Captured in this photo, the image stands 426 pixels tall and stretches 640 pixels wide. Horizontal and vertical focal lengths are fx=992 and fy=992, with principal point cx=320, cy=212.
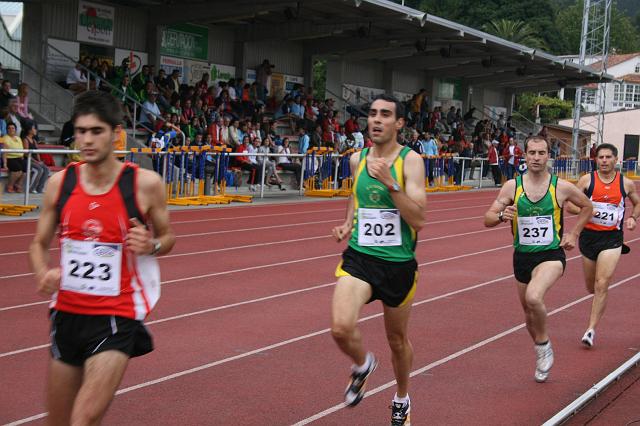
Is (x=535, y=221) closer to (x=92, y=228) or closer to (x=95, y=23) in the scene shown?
(x=92, y=228)

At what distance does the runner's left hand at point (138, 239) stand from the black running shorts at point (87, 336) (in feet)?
1.03

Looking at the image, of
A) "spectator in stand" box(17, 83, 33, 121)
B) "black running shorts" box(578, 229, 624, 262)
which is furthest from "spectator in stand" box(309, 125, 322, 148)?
"black running shorts" box(578, 229, 624, 262)

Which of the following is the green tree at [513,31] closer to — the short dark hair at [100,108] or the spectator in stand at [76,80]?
the spectator in stand at [76,80]

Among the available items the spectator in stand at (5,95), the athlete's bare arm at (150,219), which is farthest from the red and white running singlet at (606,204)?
the spectator in stand at (5,95)

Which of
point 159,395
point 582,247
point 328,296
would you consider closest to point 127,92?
point 328,296

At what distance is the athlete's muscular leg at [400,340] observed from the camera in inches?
218

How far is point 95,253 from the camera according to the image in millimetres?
4180

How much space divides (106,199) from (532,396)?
11.6 ft

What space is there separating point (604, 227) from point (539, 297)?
2148mm

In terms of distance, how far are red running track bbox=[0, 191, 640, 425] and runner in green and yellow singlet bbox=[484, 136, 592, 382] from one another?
0.71 metres

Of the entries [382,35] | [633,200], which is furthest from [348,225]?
[382,35]

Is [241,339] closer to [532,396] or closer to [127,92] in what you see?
[532,396]

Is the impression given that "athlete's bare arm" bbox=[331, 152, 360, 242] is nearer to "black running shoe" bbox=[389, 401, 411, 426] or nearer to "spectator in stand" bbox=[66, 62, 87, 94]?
"black running shoe" bbox=[389, 401, 411, 426]

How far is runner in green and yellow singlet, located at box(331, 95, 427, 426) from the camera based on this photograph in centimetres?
542
